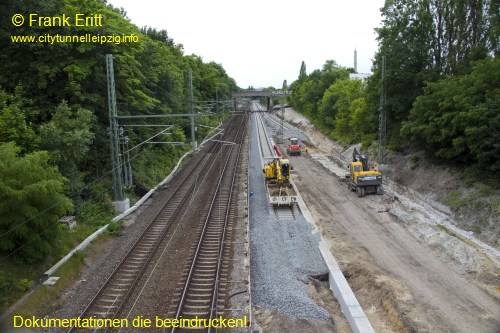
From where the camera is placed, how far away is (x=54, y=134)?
18281 millimetres

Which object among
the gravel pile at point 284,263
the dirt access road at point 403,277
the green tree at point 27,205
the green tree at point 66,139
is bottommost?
the dirt access road at point 403,277

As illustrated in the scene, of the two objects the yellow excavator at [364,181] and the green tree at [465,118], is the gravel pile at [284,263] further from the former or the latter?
the green tree at [465,118]

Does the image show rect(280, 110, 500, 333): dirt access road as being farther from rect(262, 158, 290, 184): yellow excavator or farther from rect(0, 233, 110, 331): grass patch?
rect(0, 233, 110, 331): grass patch

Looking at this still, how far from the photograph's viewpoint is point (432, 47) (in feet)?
123

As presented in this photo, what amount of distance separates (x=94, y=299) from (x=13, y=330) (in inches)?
96.3

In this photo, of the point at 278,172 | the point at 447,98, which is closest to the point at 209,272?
the point at 278,172

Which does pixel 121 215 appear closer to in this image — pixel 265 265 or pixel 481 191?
pixel 265 265

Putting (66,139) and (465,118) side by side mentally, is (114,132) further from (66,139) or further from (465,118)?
(465,118)

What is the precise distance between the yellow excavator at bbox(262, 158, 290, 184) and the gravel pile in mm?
3273

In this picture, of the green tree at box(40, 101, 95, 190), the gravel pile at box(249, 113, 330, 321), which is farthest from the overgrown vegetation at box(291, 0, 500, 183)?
the green tree at box(40, 101, 95, 190)

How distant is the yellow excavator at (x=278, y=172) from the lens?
1088 inches

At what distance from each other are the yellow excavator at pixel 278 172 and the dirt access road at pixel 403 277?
3070 mm

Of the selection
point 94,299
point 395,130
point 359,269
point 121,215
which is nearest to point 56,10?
point 121,215

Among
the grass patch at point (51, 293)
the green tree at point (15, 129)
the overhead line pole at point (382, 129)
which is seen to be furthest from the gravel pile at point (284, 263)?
Result: the overhead line pole at point (382, 129)
